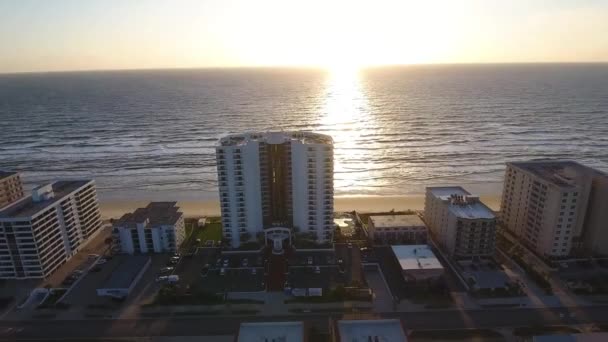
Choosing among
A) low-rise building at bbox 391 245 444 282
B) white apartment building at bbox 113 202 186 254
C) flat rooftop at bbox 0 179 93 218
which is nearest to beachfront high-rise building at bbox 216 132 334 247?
white apartment building at bbox 113 202 186 254

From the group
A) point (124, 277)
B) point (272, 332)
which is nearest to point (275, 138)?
point (124, 277)

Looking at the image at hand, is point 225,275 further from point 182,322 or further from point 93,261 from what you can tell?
point 93,261

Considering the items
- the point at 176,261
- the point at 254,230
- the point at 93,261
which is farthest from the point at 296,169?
the point at 93,261

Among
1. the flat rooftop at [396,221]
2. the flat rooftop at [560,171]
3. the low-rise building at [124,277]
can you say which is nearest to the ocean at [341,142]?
the flat rooftop at [396,221]

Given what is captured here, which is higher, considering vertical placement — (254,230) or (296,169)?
(296,169)

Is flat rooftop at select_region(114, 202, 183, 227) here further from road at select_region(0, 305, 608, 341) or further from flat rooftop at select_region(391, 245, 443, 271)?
flat rooftop at select_region(391, 245, 443, 271)

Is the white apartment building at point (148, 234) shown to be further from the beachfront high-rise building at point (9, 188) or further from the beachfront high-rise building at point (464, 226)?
the beachfront high-rise building at point (464, 226)
